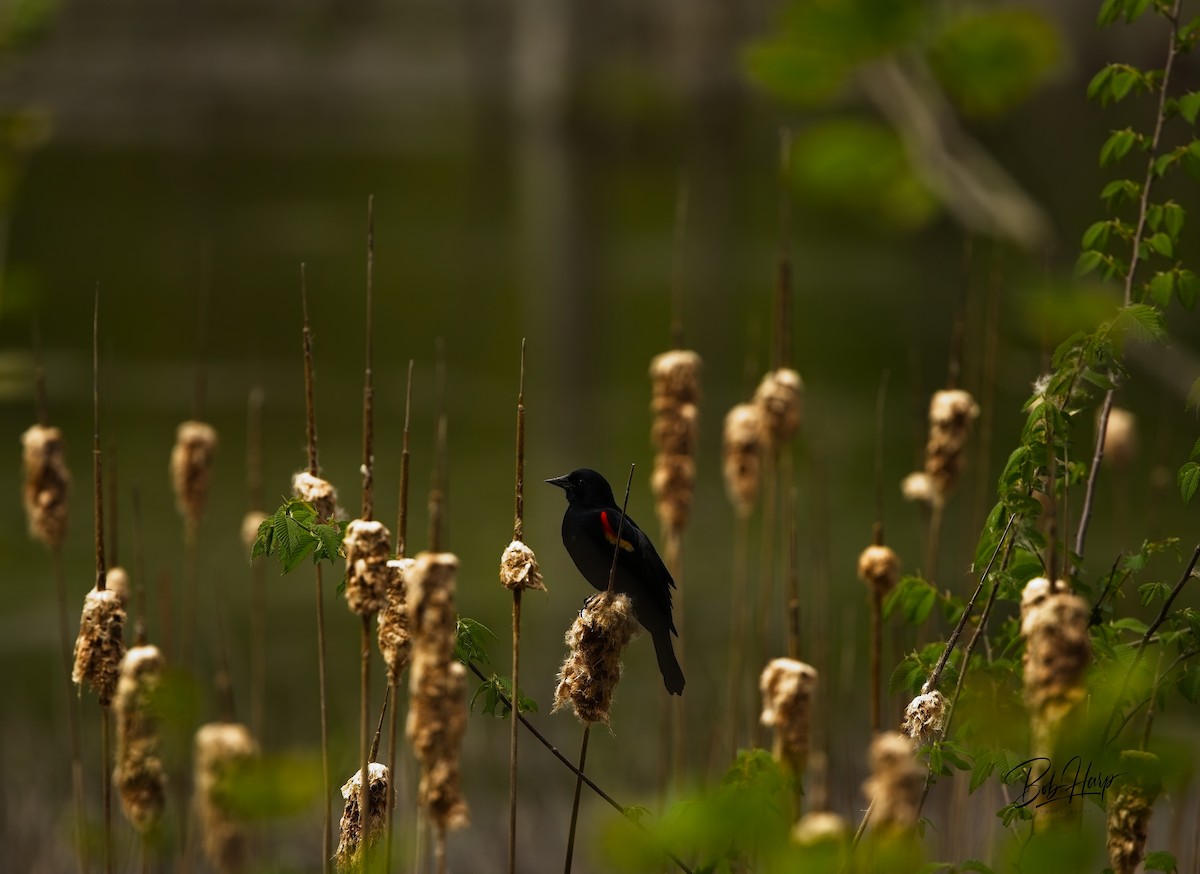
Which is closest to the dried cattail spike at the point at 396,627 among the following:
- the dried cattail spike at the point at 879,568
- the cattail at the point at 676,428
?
the dried cattail spike at the point at 879,568

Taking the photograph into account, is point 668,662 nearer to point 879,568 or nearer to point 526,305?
point 879,568

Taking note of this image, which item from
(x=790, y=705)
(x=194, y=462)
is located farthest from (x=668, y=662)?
(x=194, y=462)

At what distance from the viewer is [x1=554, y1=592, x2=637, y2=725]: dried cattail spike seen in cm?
134

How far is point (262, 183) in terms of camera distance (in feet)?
74.2

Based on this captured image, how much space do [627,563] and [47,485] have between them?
881 millimetres

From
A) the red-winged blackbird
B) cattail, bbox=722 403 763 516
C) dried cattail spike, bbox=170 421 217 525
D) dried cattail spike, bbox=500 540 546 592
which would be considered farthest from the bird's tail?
dried cattail spike, bbox=170 421 217 525

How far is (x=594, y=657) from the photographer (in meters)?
1.34

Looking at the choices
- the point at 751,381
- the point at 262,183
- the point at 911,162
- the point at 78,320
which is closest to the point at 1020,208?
the point at 911,162

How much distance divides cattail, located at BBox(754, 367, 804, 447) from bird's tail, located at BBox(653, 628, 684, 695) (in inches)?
27.2

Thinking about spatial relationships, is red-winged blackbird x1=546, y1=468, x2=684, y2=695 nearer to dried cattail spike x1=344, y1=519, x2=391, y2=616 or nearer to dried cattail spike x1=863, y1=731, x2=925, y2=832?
dried cattail spike x1=344, y1=519, x2=391, y2=616

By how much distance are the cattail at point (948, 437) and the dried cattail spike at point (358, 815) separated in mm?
951

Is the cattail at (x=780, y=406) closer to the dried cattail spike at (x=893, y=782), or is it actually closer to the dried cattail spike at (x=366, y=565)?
the dried cattail spike at (x=366, y=565)

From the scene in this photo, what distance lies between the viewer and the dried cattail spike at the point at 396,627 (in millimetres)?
1383

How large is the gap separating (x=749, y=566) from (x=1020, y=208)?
4.07 m
